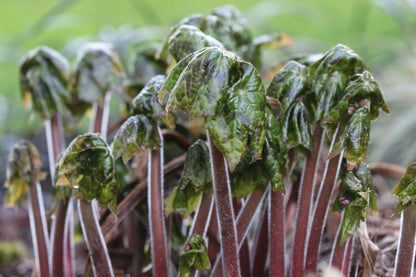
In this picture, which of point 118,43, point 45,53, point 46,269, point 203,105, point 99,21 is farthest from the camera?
point 99,21

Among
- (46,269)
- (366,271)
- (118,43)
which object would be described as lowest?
(46,269)

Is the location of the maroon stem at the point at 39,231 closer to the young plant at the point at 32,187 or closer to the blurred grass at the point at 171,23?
the young plant at the point at 32,187

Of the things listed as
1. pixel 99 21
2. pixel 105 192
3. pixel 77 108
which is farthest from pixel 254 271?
pixel 99 21

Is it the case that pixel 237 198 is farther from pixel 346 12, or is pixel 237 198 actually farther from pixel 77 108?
pixel 346 12

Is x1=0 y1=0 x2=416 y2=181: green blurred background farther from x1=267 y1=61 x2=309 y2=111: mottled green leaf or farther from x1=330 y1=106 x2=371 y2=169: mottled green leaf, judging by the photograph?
x1=330 y1=106 x2=371 y2=169: mottled green leaf

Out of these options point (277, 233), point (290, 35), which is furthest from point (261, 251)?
point (290, 35)

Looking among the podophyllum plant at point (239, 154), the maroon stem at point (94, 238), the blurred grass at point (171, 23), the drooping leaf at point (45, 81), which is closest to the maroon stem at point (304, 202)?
the podophyllum plant at point (239, 154)

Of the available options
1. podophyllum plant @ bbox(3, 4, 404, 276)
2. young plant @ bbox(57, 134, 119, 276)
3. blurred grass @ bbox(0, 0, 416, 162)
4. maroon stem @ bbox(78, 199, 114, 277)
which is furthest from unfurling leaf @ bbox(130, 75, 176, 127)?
blurred grass @ bbox(0, 0, 416, 162)

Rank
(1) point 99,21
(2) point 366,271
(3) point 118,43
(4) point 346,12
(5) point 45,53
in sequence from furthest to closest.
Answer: (4) point 346,12
(1) point 99,21
(3) point 118,43
(5) point 45,53
(2) point 366,271
